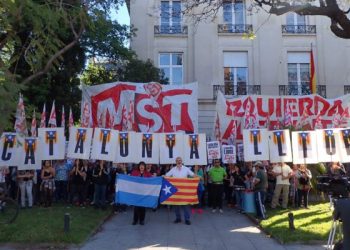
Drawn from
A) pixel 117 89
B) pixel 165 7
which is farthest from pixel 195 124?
pixel 165 7

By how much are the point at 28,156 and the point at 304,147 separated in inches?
358

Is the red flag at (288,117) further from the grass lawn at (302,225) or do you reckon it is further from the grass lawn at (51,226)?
the grass lawn at (51,226)

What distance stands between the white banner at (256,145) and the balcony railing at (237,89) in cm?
1176

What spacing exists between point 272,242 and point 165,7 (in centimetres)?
2010

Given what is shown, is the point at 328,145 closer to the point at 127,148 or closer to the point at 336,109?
the point at 336,109

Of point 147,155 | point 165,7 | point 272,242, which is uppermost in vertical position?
point 165,7

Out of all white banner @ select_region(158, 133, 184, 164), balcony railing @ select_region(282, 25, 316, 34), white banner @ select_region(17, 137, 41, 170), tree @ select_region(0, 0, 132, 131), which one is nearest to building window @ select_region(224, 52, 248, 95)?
balcony railing @ select_region(282, 25, 316, 34)

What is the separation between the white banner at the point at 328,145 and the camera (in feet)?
51.3

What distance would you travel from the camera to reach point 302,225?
Answer: 468 inches

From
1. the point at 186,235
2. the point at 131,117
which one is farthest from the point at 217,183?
the point at 131,117

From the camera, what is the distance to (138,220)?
45.1ft

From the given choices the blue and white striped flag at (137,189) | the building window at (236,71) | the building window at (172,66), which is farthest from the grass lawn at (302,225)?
the building window at (172,66)

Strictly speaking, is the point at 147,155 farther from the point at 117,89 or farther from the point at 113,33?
the point at 113,33

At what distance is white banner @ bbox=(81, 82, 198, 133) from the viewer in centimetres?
1959
